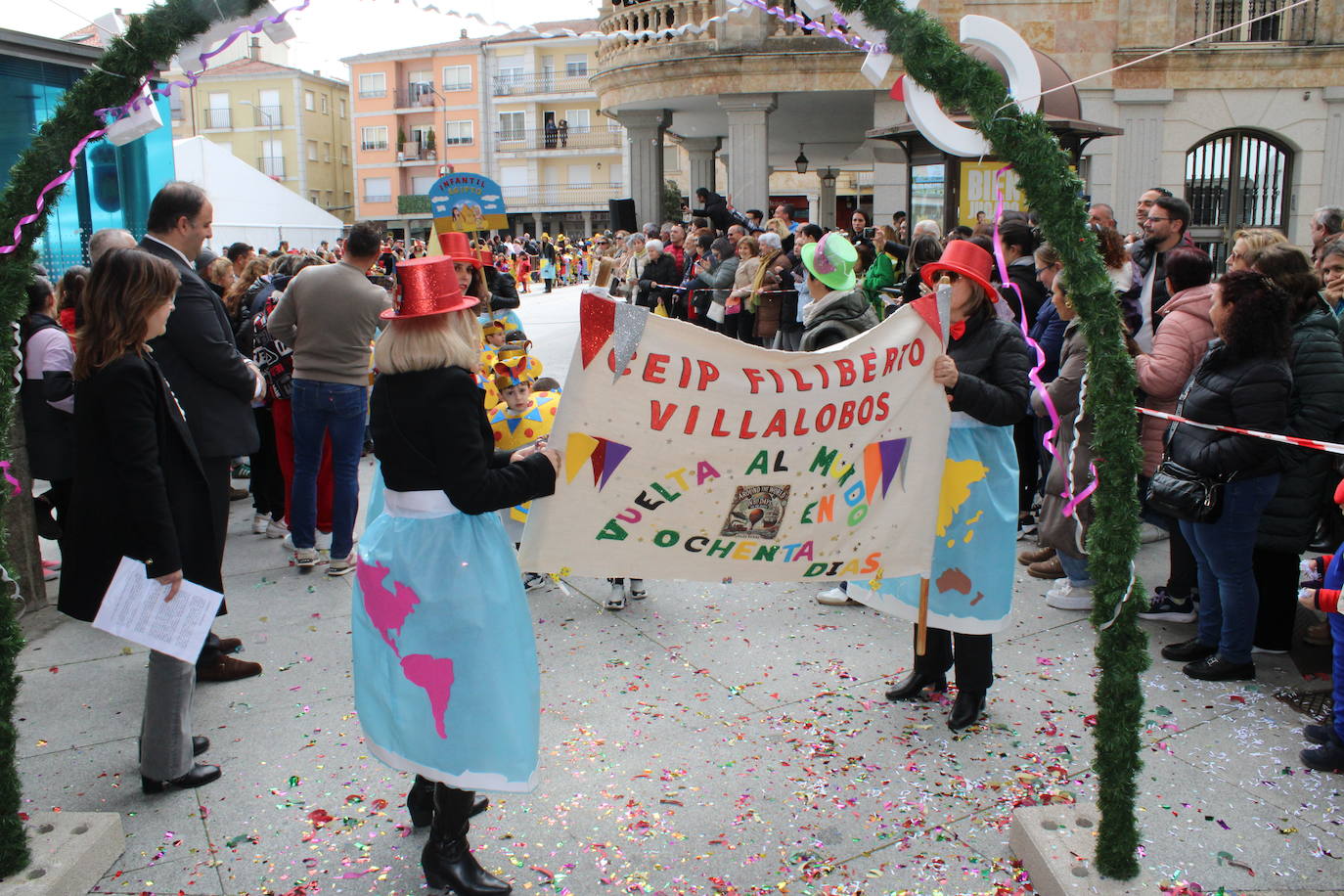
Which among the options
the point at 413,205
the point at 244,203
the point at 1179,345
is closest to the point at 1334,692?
the point at 1179,345

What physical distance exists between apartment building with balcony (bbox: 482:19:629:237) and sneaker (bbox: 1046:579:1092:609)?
55144 mm

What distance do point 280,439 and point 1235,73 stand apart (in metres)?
15.8

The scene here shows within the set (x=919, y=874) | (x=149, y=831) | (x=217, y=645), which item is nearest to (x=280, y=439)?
(x=217, y=645)

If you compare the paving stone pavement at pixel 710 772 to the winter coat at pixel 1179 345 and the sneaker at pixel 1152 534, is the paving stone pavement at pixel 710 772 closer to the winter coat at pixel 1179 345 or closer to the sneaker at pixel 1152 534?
the winter coat at pixel 1179 345

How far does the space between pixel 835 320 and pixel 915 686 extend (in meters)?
1.91

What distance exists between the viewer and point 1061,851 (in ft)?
9.90

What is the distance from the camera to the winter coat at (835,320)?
17.1 ft

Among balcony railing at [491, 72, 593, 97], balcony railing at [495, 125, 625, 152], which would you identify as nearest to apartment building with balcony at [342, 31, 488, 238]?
balcony railing at [491, 72, 593, 97]

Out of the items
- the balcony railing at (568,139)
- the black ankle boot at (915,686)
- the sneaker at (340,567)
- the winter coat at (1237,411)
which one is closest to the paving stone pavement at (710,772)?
the black ankle boot at (915,686)

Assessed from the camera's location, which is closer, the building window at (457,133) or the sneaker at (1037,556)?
the sneaker at (1037,556)

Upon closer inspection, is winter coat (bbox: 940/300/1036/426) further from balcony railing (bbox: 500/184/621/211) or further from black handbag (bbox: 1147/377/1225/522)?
balcony railing (bbox: 500/184/621/211)

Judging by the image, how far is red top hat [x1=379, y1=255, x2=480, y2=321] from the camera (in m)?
2.83

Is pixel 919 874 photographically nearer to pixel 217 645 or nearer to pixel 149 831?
pixel 149 831

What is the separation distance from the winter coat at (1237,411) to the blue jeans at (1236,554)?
0.08 m
